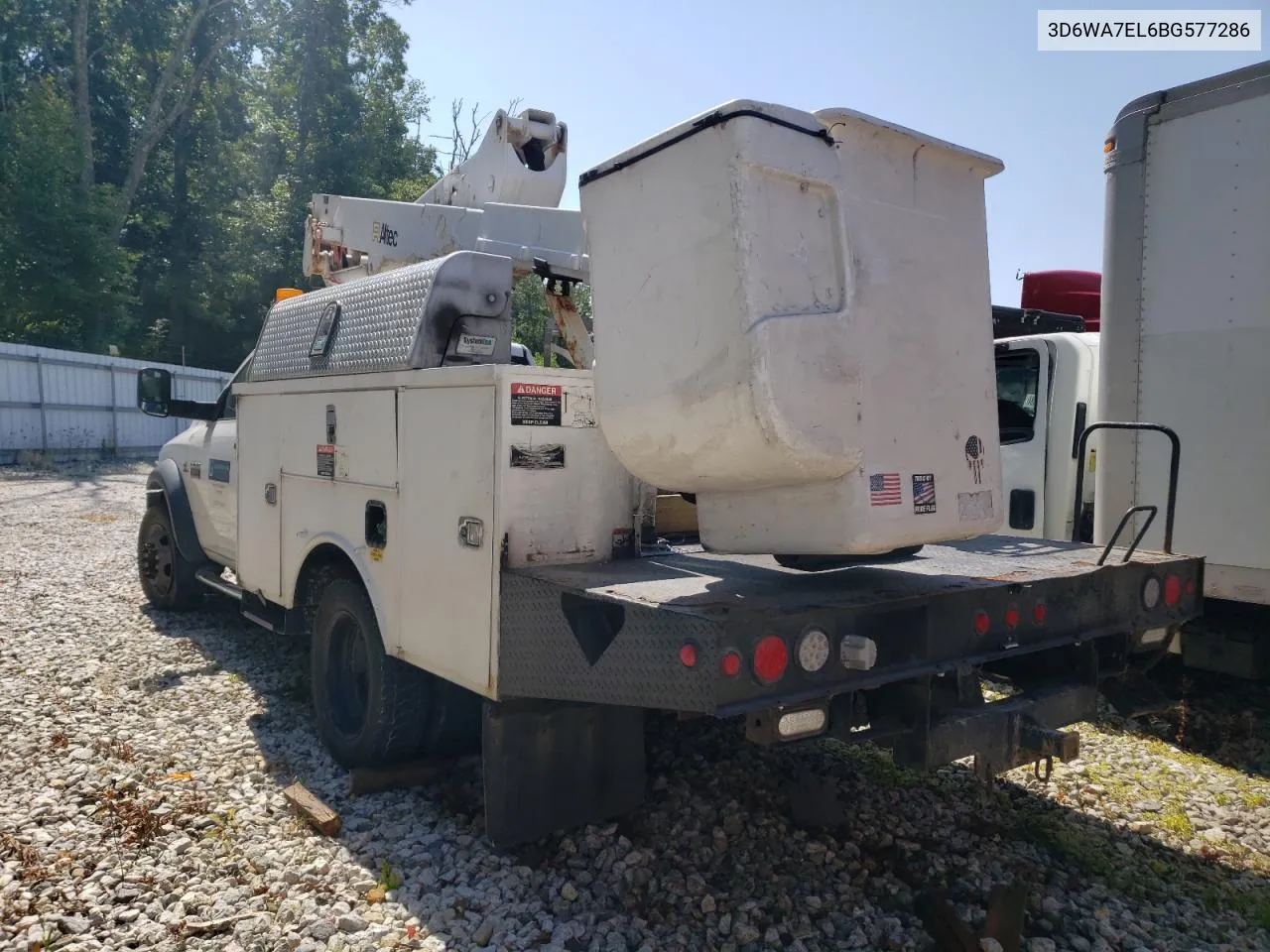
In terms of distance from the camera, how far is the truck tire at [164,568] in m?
6.80

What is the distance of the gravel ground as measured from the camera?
304 centimetres

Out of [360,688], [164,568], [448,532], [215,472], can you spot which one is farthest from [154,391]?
[448,532]

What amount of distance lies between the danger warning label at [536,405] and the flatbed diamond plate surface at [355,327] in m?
0.76

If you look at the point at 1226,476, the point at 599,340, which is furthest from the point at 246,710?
the point at 1226,476

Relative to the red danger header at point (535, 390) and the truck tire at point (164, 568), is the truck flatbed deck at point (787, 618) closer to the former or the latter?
the red danger header at point (535, 390)

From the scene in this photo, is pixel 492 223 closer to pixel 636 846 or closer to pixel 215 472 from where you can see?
pixel 215 472

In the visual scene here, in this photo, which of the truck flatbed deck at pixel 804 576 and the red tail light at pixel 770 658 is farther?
the truck flatbed deck at pixel 804 576

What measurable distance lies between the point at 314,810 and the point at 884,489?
260cm

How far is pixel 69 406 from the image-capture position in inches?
797

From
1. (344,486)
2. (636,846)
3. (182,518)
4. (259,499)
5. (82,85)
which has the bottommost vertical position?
(636,846)

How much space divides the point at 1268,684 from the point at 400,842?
465 centimetres

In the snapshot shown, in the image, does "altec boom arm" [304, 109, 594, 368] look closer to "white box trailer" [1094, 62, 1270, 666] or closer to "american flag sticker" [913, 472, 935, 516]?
"american flag sticker" [913, 472, 935, 516]

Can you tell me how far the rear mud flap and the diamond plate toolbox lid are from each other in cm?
147

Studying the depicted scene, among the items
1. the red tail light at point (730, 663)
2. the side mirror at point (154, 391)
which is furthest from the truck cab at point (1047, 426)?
the side mirror at point (154, 391)
